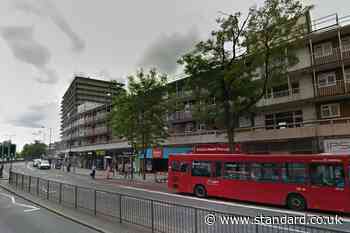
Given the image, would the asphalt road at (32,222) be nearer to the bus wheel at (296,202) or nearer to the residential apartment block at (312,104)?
the bus wheel at (296,202)

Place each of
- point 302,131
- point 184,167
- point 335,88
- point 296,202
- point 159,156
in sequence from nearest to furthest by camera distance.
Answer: point 296,202 < point 184,167 < point 302,131 < point 335,88 < point 159,156

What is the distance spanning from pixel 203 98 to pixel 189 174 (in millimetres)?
7765

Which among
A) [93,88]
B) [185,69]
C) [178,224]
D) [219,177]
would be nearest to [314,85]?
[185,69]

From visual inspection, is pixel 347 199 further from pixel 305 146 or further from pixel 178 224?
pixel 305 146

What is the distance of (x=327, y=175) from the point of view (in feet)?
39.5

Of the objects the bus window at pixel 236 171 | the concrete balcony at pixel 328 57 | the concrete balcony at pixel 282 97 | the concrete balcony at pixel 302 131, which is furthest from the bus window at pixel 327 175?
the concrete balcony at pixel 328 57

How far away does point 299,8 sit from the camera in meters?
19.1

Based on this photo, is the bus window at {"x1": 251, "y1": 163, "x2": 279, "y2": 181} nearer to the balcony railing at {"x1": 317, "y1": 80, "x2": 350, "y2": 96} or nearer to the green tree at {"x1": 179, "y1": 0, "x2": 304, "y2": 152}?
the green tree at {"x1": 179, "y1": 0, "x2": 304, "y2": 152}

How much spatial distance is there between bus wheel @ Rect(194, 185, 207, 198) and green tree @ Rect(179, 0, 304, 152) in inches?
182

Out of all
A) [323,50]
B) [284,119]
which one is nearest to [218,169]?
[284,119]

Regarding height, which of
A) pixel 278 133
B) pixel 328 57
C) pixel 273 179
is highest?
pixel 328 57

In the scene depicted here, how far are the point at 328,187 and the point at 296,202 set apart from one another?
166 centimetres

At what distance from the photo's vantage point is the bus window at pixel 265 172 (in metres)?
13.7

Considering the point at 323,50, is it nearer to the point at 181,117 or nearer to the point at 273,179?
the point at 273,179
